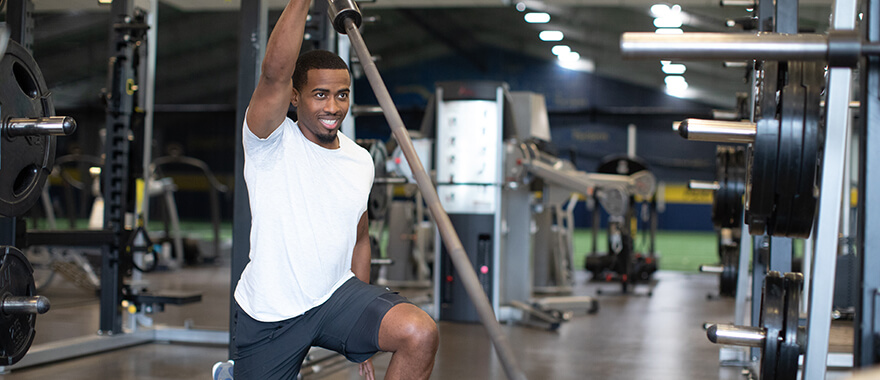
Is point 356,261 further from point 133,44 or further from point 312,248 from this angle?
point 133,44

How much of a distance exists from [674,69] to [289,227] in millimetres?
12782

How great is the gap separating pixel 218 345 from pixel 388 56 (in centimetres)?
1057

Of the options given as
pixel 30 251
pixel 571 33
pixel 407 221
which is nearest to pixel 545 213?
pixel 407 221

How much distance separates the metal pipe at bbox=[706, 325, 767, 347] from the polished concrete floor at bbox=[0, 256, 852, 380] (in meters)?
1.91

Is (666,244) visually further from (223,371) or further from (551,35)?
(223,371)

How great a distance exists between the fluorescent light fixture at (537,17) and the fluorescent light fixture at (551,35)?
0.35 m

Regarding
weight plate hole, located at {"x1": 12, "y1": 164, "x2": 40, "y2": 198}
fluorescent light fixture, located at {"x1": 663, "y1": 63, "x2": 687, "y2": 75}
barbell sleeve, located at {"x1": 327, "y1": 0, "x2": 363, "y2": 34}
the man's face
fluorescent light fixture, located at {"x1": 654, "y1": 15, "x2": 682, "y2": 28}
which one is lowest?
weight plate hole, located at {"x1": 12, "y1": 164, "x2": 40, "y2": 198}

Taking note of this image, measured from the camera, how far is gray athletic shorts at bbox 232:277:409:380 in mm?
1947

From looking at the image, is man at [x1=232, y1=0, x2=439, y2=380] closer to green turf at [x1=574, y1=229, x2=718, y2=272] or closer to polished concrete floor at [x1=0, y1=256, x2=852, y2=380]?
polished concrete floor at [x1=0, y1=256, x2=852, y2=380]

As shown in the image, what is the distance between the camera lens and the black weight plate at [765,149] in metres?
1.59

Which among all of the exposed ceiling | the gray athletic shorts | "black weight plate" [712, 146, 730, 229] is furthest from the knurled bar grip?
the exposed ceiling

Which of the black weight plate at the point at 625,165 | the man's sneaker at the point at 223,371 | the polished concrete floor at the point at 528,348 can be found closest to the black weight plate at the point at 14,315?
the man's sneaker at the point at 223,371

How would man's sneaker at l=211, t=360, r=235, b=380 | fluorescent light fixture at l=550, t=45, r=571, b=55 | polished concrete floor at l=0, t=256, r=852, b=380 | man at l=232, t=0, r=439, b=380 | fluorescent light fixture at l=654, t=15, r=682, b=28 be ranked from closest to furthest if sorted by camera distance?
man at l=232, t=0, r=439, b=380, man's sneaker at l=211, t=360, r=235, b=380, polished concrete floor at l=0, t=256, r=852, b=380, fluorescent light fixture at l=654, t=15, r=682, b=28, fluorescent light fixture at l=550, t=45, r=571, b=55

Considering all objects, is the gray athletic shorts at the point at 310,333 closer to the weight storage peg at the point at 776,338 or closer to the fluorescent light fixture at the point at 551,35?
the weight storage peg at the point at 776,338
